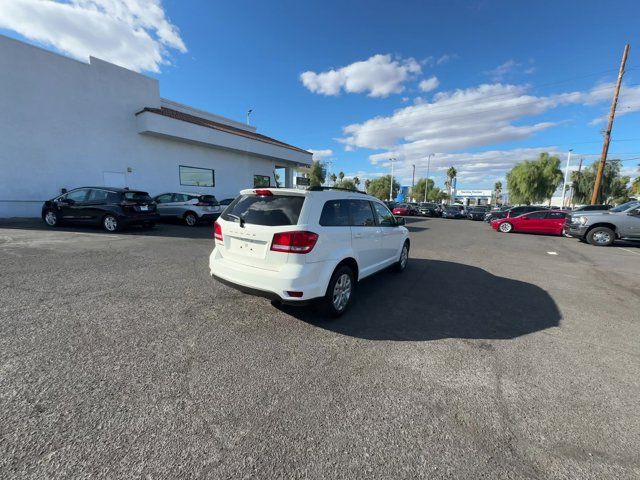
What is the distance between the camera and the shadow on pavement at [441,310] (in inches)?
147

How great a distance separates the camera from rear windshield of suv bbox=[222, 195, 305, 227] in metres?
3.57

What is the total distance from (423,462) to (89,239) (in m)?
10.3

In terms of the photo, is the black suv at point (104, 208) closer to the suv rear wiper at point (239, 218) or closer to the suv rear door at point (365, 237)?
the suv rear wiper at point (239, 218)

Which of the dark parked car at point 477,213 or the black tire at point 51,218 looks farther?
the dark parked car at point 477,213

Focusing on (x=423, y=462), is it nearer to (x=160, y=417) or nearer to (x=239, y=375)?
(x=239, y=375)

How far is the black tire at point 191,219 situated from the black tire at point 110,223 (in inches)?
121

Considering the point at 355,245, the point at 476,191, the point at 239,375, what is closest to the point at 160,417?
the point at 239,375

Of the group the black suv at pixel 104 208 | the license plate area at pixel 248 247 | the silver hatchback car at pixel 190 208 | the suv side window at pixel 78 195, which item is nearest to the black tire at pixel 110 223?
the black suv at pixel 104 208

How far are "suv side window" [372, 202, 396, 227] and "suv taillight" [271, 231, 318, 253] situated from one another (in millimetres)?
2146

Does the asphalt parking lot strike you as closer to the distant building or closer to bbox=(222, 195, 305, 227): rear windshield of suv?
bbox=(222, 195, 305, 227): rear windshield of suv

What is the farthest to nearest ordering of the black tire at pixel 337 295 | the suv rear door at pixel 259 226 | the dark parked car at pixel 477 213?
the dark parked car at pixel 477 213
the black tire at pixel 337 295
the suv rear door at pixel 259 226

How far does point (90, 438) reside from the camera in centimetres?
196

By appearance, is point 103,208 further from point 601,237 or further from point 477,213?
point 477,213

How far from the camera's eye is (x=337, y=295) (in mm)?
3957
